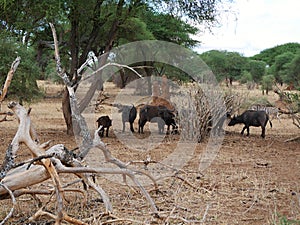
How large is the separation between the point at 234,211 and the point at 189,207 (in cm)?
51

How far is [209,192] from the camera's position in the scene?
6.03 m

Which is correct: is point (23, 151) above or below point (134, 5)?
below

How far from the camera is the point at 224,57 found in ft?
127

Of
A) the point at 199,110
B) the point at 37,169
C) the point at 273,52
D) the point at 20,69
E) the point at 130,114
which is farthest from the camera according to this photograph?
the point at 273,52

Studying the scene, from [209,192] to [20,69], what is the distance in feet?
22.5

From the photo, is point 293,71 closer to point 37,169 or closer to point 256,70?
point 256,70

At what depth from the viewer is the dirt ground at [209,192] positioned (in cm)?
498

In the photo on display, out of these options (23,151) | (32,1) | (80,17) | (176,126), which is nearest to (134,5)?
(80,17)

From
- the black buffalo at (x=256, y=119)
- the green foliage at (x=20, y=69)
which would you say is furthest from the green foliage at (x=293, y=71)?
the green foliage at (x=20, y=69)

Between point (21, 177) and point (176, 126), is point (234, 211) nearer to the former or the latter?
point (21, 177)

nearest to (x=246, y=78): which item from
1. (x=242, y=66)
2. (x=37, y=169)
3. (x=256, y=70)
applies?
(x=242, y=66)

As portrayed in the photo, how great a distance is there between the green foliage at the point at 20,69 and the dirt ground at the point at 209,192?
127cm

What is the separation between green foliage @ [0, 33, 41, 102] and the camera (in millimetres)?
10672

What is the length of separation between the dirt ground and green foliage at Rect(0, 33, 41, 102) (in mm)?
1271
